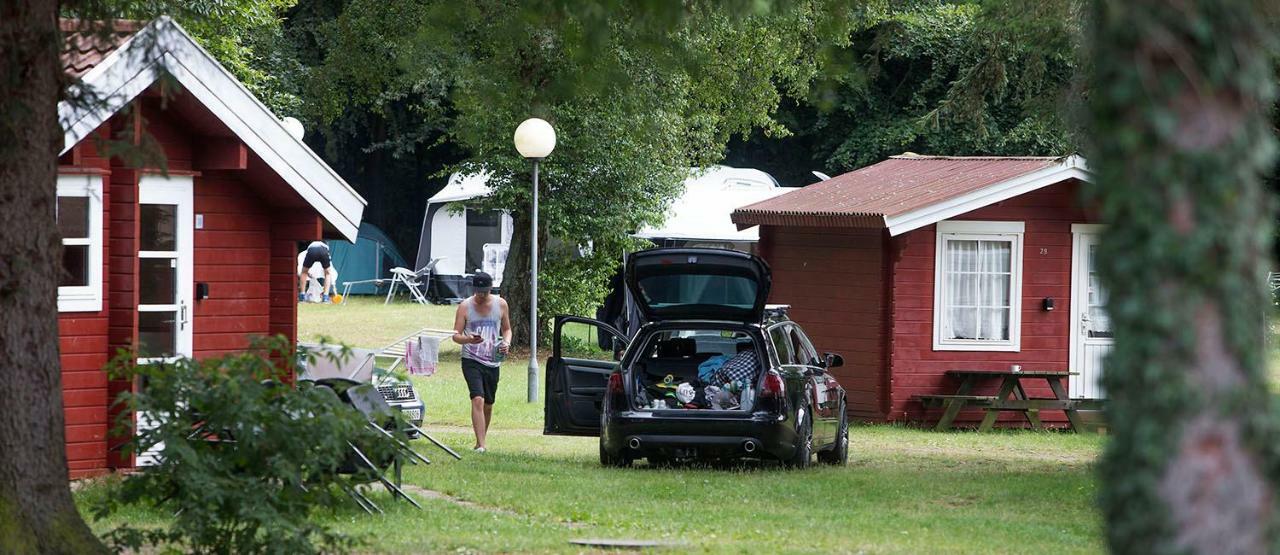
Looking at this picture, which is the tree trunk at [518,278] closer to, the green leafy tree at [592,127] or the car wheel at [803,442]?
the green leafy tree at [592,127]

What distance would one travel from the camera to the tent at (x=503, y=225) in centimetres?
2948

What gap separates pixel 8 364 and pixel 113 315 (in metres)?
4.62

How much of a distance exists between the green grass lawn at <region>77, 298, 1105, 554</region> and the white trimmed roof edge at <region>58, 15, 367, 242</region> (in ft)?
7.33

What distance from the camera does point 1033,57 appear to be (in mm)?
12656

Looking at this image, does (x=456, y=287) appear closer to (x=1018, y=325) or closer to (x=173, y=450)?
(x=1018, y=325)

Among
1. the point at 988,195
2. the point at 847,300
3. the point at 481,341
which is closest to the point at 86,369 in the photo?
the point at 481,341

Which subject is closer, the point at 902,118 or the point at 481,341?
the point at 481,341

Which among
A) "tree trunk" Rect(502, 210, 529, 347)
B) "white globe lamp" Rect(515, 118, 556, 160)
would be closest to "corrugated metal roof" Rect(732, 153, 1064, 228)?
"white globe lamp" Rect(515, 118, 556, 160)

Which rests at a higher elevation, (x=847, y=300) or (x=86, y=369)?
(x=847, y=300)

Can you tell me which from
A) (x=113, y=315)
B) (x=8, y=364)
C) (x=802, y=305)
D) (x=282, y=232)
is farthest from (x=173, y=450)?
(x=802, y=305)

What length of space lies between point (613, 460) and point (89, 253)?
445cm

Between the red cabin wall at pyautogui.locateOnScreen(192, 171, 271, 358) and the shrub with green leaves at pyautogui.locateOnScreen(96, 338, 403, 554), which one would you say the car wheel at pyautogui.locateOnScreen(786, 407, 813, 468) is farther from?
the shrub with green leaves at pyautogui.locateOnScreen(96, 338, 403, 554)

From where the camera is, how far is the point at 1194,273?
328 centimetres

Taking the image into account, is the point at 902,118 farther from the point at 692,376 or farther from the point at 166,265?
the point at 166,265
